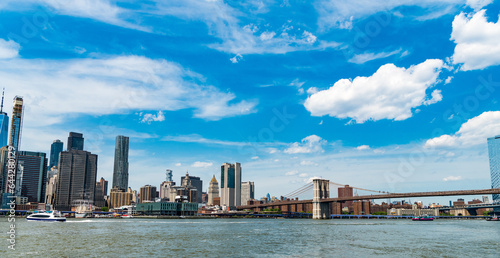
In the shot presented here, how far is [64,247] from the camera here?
41.8 m

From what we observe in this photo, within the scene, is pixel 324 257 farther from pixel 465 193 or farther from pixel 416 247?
pixel 465 193

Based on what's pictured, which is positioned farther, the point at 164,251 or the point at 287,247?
the point at 287,247

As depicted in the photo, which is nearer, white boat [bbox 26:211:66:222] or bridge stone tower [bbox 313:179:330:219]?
white boat [bbox 26:211:66:222]

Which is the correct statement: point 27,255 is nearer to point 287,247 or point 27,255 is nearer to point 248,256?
point 248,256

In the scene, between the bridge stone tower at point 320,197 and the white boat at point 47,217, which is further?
the bridge stone tower at point 320,197

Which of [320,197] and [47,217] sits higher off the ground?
[320,197]

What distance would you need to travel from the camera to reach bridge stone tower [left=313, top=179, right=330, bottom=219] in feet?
610

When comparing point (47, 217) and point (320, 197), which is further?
point (320, 197)

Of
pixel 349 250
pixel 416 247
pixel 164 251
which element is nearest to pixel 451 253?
pixel 416 247

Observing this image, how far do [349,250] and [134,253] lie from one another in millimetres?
22570

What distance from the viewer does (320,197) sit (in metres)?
186

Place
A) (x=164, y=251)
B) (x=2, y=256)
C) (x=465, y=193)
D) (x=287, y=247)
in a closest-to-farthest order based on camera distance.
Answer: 1. (x=2, y=256)
2. (x=164, y=251)
3. (x=287, y=247)
4. (x=465, y=193)

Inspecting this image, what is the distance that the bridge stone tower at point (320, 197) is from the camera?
186 m

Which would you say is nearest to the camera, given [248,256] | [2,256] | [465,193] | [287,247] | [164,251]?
[2,256]
